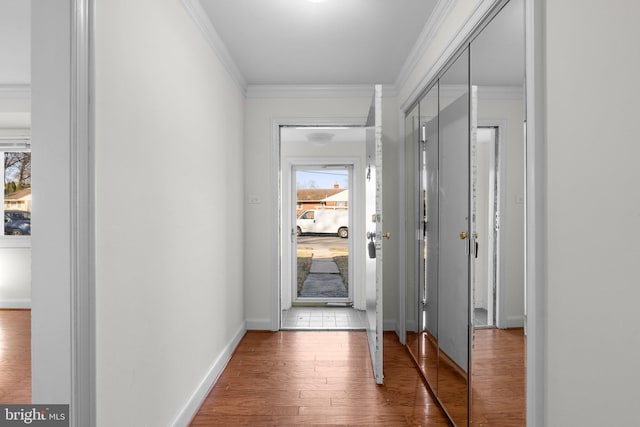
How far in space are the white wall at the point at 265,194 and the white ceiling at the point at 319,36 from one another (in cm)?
31

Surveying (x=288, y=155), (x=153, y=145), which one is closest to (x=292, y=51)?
(x=153, y=145)

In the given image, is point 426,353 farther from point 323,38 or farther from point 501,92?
point 323,38

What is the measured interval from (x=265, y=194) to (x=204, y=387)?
2033 mm

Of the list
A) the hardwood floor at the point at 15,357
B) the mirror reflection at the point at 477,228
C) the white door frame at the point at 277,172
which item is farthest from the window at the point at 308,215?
the hardwood floor at the point at 15,357

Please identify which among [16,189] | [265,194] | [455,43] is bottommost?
[265,194]

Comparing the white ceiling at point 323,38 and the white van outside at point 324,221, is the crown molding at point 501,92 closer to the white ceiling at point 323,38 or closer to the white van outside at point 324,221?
the white ceiling at point 323,38

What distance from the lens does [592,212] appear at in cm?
102

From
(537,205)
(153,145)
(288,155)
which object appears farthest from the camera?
(288,155)

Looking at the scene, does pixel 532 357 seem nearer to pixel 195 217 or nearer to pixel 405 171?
pixel 195 217

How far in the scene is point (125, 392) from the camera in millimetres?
1502

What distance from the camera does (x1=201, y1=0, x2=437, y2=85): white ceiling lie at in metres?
2.37

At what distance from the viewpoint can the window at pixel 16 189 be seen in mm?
4824

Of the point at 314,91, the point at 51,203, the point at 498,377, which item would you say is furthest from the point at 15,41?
the point at 498,377

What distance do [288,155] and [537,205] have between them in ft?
14.2
